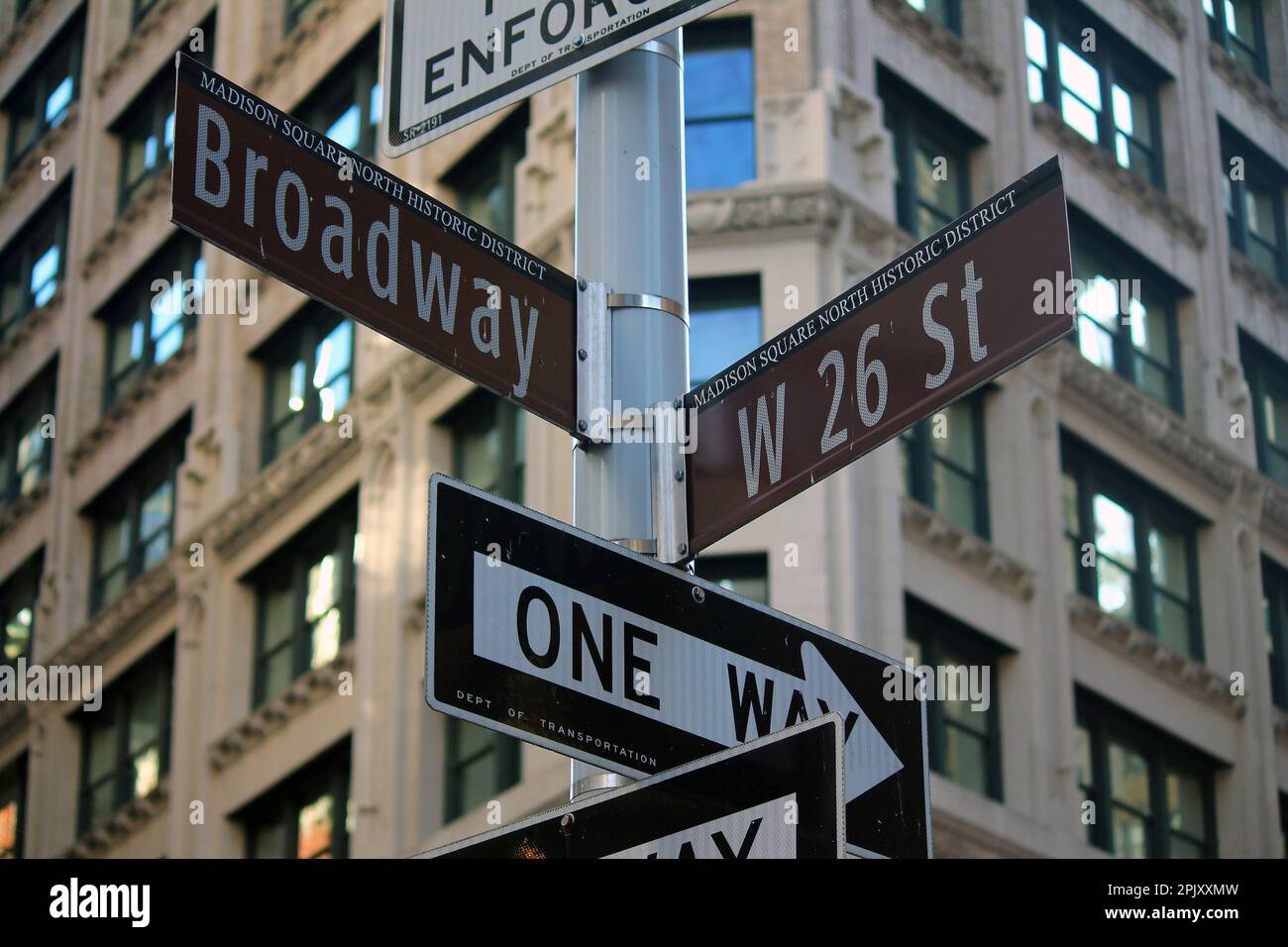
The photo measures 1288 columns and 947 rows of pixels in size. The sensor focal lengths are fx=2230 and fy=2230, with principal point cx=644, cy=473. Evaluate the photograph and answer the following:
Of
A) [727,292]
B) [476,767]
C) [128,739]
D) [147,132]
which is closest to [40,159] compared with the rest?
[147,132]

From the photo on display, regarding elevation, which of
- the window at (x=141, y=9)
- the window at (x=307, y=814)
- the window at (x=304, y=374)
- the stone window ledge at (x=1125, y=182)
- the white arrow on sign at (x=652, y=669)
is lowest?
the white arrow on sign at (x=652, y=669)

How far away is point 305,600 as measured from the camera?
95.4 ft

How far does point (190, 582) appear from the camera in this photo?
3112 centimetres

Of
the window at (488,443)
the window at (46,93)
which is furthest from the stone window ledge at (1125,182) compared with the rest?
the window at (46,93)

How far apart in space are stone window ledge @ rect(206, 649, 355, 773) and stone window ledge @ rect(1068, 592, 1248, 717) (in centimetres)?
884

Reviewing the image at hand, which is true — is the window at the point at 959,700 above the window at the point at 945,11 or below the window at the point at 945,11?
below

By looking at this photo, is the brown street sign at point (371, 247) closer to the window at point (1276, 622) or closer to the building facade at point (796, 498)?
the building facade at point (796, 498)

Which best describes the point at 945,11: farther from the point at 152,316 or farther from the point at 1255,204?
the point at 152,316

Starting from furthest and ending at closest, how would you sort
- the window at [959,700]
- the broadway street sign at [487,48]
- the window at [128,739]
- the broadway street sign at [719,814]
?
the window at [128,739]
the window at [959,700]
the broadway street sign at [487,48]
the broadway street sign at [719,814]

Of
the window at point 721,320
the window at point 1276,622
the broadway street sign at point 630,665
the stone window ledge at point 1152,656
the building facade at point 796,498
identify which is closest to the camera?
the broadway street sign at point 630,665

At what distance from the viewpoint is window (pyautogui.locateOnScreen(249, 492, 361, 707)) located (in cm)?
2811

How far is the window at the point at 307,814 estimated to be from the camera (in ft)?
89.1

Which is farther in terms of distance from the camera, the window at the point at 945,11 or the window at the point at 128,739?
the window at the point at 128,739

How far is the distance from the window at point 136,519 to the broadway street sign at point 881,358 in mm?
27547
